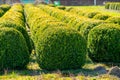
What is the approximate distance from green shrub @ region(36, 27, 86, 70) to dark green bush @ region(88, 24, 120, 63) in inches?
53.2

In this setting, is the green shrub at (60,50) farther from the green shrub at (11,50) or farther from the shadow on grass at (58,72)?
the green shrub at (11,50)

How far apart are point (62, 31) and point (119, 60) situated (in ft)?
7.59

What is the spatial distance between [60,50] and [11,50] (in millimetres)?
1335

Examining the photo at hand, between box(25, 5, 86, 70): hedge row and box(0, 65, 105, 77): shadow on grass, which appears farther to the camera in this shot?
box(25, 5, 86, 70): hedge row

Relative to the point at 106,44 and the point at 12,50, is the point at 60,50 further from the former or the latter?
the point at 106,44

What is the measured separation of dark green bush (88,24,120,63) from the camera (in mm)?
11016

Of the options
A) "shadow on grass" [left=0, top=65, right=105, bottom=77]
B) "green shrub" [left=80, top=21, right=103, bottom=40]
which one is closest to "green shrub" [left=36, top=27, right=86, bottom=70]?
"shadow on grass" [left=0, top=65, right=105, bottom=77]

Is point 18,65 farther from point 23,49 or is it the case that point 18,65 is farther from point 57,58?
point 57,58

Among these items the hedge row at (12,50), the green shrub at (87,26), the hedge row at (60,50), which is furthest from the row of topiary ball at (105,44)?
the hedge row at (12,50)

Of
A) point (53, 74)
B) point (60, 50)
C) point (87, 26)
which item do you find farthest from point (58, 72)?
point (87, 26)

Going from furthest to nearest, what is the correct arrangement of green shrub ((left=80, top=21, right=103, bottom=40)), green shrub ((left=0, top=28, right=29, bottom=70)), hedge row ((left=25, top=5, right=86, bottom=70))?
green shrub ((left=80, top=21, right=103, bottom=40)) → green shrub ((left=0, top=28, right=29, bottom=70)) → hedge row ((left=25, top=5, right=86, bottom=70))

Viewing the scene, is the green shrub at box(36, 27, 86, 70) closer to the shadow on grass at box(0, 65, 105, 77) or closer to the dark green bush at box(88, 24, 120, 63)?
the shadow on grass at box(0, 65, 105, 77)

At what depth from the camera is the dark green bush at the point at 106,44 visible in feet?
36.1

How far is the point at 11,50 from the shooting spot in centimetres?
964
